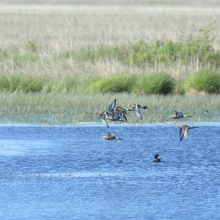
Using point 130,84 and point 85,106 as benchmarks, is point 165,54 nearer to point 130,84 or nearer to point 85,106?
point 130,84

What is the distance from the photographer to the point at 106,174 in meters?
9.52

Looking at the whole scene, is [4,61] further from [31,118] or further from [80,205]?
[80,205]

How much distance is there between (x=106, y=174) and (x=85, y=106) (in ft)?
25.7

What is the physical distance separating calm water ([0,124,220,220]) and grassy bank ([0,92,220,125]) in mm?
1133

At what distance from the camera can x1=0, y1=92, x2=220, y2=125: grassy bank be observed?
15188 millimetres

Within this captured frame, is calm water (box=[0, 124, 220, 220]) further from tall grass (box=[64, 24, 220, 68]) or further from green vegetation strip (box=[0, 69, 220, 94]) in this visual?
tall grass (box=[64, 24, 220, 68])

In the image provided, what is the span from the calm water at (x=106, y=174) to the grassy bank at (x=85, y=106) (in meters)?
1.13

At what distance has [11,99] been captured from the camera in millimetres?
17750

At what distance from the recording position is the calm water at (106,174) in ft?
25.0

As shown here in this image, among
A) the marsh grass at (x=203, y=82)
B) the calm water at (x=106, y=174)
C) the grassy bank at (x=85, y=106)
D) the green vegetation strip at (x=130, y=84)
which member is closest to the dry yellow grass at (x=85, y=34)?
the green vegetation strip at (x=130, y=84)

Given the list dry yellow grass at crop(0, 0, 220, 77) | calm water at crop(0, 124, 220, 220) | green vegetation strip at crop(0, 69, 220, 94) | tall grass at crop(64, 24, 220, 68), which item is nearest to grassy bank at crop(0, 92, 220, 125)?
green vegetation strip at crop(0, 69, 220, 94)

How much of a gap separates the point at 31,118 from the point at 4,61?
8.22m

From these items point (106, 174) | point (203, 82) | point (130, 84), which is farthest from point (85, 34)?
point (106, 174)

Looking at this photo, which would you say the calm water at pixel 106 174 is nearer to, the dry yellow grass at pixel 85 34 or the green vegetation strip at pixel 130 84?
the green vegetation strip at pixel 130 84
